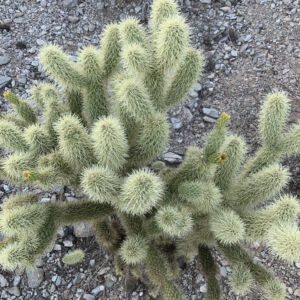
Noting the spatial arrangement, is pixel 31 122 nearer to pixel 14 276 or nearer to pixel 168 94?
pixel 168 94

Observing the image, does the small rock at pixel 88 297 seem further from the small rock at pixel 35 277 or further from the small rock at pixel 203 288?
A: the small rock at pixel 203 288

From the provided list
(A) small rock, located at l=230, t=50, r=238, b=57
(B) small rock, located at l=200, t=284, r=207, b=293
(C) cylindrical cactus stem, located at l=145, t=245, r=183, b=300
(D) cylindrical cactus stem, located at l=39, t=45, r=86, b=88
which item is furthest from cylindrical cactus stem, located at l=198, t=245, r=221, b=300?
(A) small rock, located at l=230, t=50, r=238, b=57

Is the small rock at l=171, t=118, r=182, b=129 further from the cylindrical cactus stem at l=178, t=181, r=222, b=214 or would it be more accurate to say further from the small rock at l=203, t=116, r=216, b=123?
the cylindrical cactus stem at l=178, t=181, r=222, b=214

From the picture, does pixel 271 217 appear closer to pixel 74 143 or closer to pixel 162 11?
pixel 74 143

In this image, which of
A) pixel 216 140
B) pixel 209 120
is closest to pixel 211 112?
pixel 209 120

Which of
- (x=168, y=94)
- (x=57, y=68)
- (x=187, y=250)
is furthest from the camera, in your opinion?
(x=187, y=250)

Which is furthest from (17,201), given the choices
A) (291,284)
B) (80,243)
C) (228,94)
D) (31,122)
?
(228,94)

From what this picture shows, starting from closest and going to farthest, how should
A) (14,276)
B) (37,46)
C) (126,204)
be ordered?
(126,204), (14,276), (37,46)

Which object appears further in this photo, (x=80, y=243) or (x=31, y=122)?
(x=80, y=243)
